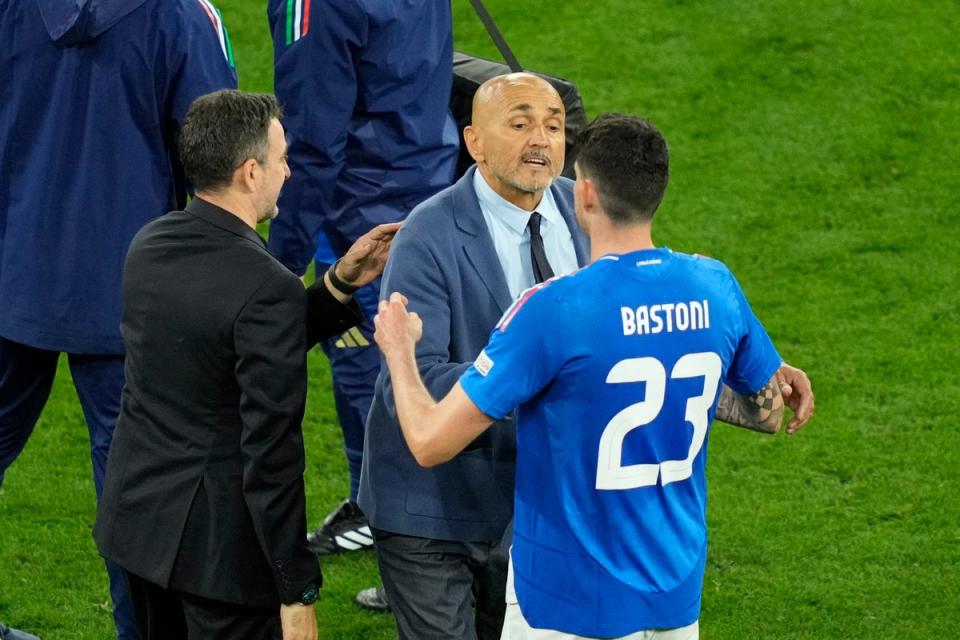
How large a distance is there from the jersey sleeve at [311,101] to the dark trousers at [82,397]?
787 millimetres

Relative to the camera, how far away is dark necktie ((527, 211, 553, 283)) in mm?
3646

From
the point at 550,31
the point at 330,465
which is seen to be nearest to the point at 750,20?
the point at 550,31

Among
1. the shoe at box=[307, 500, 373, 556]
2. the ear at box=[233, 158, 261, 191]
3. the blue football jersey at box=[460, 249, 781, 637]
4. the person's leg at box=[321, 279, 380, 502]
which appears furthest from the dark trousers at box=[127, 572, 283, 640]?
the shoe at box=[307, 500, 373, 556]

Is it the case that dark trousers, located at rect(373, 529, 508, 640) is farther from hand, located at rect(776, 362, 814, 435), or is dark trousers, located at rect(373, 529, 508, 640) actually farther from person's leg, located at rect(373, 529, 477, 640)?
hand, located at rect(776, 362, 814, 435)

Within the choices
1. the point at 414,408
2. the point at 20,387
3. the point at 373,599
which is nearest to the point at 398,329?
the point at 414,408

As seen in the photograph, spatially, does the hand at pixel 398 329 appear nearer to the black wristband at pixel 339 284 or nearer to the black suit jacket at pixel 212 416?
the black suit jacket at pixel 212 416

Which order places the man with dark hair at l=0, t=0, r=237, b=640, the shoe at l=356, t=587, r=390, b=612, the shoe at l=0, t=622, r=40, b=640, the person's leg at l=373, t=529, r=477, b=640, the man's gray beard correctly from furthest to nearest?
1. the shoe at l=356, t=587, r=390, b=612
2. the shoe at l=0, t=622, r=40, b=640
3. the man with dark hair at l=0, t=0, r=237, b=640
4. the man's gray beard
5. the person's leg at l=373, t=529, r=477, b=640

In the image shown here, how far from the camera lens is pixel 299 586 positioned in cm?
330

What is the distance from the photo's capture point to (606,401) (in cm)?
300

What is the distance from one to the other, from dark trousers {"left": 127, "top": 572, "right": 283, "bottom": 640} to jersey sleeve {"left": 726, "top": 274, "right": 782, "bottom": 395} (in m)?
1.11

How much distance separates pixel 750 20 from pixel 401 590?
6.20 metres

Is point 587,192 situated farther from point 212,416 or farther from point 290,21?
point 290,21

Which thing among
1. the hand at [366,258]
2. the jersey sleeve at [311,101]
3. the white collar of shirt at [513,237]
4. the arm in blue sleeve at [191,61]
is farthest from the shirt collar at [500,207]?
the jersey sleeve at [311,101]

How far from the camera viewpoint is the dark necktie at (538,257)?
365 cm
